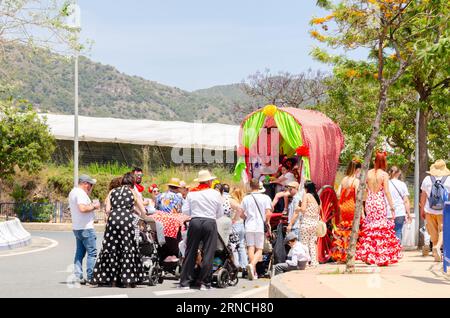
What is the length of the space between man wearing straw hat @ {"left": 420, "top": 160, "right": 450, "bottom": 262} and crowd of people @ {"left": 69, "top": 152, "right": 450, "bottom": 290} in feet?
0.06

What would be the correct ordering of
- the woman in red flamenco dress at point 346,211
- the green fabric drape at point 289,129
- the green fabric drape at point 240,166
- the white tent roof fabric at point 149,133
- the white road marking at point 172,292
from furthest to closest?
the white tent roof fabric at point 149,133 < the green fabric drape at point 240,166 < the green fabric drape at point 289,129 < the woman in red flamenco dress at point 346,211 < the white road marking at point 172,292

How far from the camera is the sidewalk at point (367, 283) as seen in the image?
33.2 ft

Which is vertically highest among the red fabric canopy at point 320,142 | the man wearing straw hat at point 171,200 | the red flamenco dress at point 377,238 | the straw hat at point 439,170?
the red fabric canopy at point 320,142

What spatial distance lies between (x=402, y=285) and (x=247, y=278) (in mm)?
4425

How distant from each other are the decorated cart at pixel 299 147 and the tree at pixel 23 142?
57.5 feet

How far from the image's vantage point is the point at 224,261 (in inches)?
538

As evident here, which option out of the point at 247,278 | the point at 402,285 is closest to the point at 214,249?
the point at 247,278

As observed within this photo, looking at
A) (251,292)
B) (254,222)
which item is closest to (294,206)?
(254,222)

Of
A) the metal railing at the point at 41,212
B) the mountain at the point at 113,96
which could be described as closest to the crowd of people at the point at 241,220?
the metal railing at the point at 41,212

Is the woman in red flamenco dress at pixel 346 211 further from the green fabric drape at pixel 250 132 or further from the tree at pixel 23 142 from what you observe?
the tree at pixel 23 142

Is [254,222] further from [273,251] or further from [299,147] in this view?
[299,147]

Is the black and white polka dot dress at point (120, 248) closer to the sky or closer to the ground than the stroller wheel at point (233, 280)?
closer to the sky
